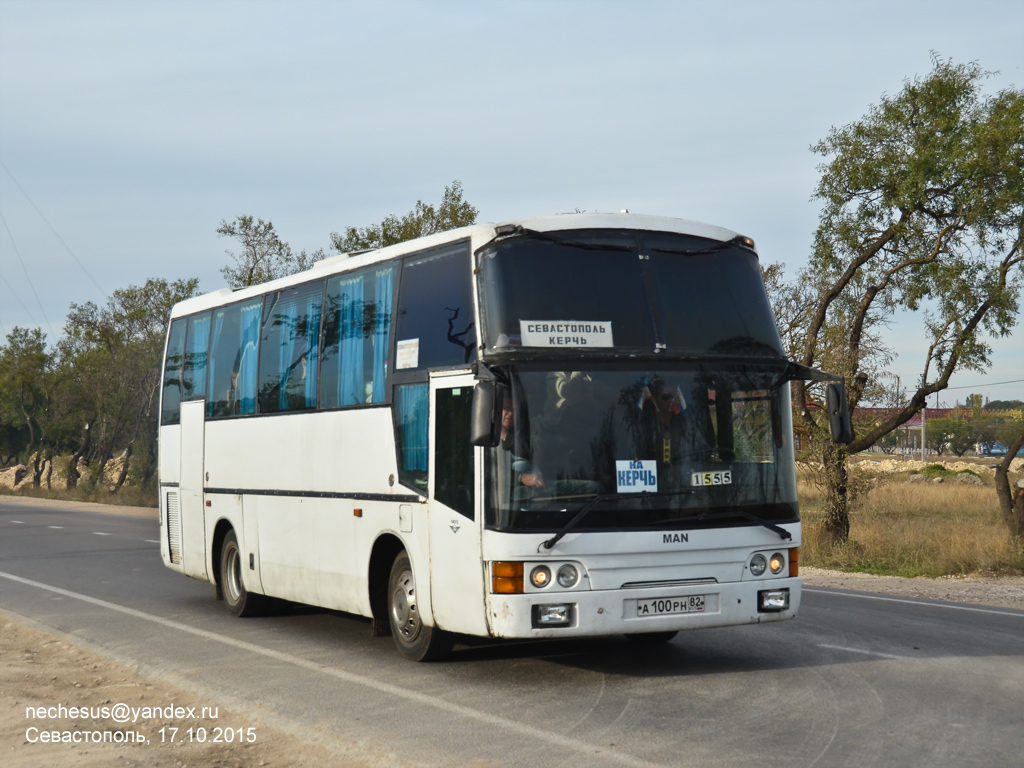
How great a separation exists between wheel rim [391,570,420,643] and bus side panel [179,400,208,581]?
15.4ft

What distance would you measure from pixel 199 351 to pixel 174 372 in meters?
0.91

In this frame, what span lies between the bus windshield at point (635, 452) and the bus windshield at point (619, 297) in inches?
8.8

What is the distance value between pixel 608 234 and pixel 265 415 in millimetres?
4845

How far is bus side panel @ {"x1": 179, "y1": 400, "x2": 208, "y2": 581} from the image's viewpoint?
1408 centimetres

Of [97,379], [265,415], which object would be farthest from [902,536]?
[97,379]

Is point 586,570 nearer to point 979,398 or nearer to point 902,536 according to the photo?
point 902,536

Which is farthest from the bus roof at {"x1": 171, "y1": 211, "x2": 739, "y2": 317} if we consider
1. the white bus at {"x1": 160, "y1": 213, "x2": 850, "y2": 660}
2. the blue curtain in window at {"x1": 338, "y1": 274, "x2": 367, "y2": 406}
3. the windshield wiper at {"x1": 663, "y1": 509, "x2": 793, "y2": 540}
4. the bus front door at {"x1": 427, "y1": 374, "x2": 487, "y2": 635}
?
the windshield wiper at {"x1": 663, "y1": 509, "x2": 793, "y2": 540}

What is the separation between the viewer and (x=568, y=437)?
8414mm

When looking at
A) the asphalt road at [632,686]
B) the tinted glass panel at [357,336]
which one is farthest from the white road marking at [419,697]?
the tinted glass panel at [357,336]

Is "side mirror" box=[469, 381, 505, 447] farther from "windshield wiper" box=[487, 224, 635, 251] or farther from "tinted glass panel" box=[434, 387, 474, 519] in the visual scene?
"windshield wiper" box=[487, 224, 635, 251]

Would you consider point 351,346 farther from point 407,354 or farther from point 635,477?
point 635,477

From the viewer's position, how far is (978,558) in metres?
18.1

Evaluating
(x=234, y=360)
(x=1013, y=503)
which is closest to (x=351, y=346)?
(x=234, y=360)

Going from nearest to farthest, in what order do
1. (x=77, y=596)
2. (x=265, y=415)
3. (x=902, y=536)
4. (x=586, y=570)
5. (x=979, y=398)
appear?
1. (x=586, y=570)
2. (x=265, y=415)
3. (x=77, y=596)
4. (x=902, y=536)
5. (x=979, y=398)
